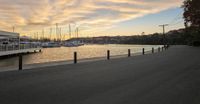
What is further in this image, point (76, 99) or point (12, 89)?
point (12, 89)

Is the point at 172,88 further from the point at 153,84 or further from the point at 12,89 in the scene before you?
the point at 12,89

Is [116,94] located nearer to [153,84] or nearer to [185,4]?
[153,84]

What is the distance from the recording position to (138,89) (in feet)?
36.5

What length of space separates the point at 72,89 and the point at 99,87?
3.60 feet

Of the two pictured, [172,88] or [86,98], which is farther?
[172,88]

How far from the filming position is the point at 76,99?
9125mm

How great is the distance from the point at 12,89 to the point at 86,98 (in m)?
3.20

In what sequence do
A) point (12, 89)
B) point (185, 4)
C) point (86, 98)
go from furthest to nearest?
point (185, 4) → point (12, 89) → point (86, 98)

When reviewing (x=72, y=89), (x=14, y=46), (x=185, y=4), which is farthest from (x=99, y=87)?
(x=185, y=4)

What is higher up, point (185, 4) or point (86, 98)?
point (185, 4)

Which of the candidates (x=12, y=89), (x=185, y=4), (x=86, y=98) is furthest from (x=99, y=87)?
(x=185, y=4)

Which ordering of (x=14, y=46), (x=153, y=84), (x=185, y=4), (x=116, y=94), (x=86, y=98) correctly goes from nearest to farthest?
(x=86, y=98), (x=116, y=94), (x=153, y=84), (x=14, y=46), (x=185, y=4)

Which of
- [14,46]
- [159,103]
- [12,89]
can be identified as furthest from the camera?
[14,46]

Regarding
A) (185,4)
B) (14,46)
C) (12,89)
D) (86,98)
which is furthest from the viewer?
(185,4)
